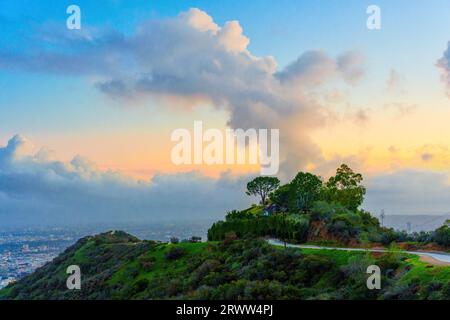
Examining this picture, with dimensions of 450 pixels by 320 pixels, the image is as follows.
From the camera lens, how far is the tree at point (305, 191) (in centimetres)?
6225

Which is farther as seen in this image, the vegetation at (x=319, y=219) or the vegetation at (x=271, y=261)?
the vegetation at (x=319, y=219)

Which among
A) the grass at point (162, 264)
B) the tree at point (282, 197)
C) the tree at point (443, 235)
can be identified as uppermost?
the tree at point (282, 197)

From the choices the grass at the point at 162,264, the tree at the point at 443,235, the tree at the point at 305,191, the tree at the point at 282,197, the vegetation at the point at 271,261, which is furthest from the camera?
the tree at the point at 282,197

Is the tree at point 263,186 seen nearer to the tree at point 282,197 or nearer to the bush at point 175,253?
the tree at point 282,197

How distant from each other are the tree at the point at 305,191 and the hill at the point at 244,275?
15197 mm

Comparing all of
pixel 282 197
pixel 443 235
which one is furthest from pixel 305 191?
pixel 443 235

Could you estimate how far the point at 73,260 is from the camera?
74062 mm

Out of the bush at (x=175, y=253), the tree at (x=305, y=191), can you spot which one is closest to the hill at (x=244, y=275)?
the bush at (x=175, y=253)

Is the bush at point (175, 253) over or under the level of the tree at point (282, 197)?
under

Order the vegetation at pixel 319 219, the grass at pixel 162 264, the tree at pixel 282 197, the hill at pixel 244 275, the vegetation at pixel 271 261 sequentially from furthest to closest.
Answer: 1. the tree at pixel 282 197
2. the grass at pixel 162 264
3. the vegetation at pixel 319 219
4. the vegetation at pixel 271 261
5. the hill at pixel 244 275

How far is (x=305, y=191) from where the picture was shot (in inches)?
2464
